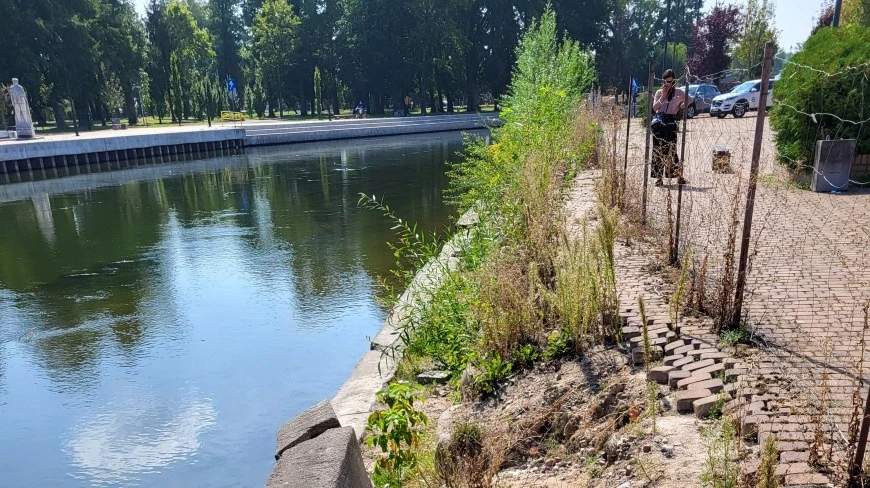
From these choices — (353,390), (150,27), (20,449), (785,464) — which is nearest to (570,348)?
(785,464)

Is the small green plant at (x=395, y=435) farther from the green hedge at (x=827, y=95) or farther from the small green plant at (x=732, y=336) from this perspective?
the green hedge at (x=827, y=95)

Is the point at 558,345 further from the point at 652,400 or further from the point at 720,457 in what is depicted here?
the point at 720,457

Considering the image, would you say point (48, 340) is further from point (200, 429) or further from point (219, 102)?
point (219, 102)

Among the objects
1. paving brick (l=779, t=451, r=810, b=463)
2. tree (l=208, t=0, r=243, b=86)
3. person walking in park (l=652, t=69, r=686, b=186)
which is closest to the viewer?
paving brick (l=779, t=451, r=810, b=463)

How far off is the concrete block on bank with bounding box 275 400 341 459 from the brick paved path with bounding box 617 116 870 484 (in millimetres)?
2746

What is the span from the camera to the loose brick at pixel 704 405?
3.94 meters

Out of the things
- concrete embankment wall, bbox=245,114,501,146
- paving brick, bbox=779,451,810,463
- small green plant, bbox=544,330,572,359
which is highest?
paving brick, bbox=779,451,810,463

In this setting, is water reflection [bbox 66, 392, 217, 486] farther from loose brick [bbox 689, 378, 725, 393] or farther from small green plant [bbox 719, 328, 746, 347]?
small green plant [bbox 719, 328, 746, 347]

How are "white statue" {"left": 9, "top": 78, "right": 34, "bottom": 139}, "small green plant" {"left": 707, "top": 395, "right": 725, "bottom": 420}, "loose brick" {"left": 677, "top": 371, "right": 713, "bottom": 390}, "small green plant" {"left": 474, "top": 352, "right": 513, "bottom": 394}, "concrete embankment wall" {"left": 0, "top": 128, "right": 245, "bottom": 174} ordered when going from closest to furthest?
"small green plant" {"left": 707, "top": 395, "right": 725, "bottom": 420}, "loose brick" {"left": 677, "top": 371, "right": 713, "bottom": 390}, "small green plant" {"left": 474, "top": 352, "right": 513, "bottom": 394}, "concrete embankment wall" {"left": 0, "top": 128, "right": 245, "bottom": 174}, "white statue" {"left": 9, "top": 78, "right": 34, "bottom": 139}

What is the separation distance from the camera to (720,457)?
136 inches

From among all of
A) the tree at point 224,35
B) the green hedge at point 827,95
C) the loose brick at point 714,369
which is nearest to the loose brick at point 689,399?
the loose brick at point 714,369

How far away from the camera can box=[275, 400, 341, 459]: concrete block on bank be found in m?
4.38

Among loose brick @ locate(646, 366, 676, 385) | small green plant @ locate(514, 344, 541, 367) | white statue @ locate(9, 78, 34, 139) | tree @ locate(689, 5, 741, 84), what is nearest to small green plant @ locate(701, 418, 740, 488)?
loose brick @ locate(646, 366, 676, 385)

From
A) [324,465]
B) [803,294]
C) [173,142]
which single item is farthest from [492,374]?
[173,142]
